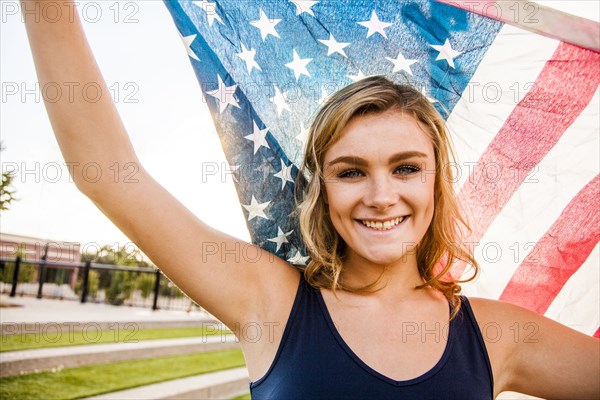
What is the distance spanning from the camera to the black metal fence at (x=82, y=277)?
411 inches

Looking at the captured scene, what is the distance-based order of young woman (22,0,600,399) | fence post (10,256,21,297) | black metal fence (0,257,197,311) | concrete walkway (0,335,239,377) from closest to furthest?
young woman (22,0,600,399) < concrete walkway (0,335,239,377) < fence post (10,256,21,297) < black metal fence (0,257,197,311)

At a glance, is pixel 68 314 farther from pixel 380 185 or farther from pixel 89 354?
pixel 380 185

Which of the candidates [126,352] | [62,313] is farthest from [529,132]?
[62,313]

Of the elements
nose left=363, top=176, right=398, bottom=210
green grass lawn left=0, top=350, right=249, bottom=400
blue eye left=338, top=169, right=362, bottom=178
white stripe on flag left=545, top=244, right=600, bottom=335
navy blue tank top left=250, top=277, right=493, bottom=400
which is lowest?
green grass lawn left=0, top=350, right=249, bottom=400

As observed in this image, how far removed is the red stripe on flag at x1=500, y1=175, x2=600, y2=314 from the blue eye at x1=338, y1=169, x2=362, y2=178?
92cm

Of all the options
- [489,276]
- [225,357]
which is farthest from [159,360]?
[489,276]

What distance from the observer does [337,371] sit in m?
1.58

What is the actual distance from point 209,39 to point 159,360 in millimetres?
5826

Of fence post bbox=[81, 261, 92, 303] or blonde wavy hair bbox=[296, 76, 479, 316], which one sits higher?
blonde wavy hair bbox=[296, 76, 479, 316]

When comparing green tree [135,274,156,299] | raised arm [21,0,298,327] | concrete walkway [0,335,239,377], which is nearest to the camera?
raised arm [21,0,298,327]

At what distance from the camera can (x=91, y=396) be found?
473 cm

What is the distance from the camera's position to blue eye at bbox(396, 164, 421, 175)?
1.76m

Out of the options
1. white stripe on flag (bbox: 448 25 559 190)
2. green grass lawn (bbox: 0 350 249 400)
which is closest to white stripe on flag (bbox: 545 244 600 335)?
white stripe on flag (bbox: 448 25 559 190)

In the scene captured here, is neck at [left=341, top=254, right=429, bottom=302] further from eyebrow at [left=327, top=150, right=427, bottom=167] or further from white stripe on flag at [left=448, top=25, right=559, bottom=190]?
white stripe on flag at [left=448, top=25, right=559, bottom=190]
